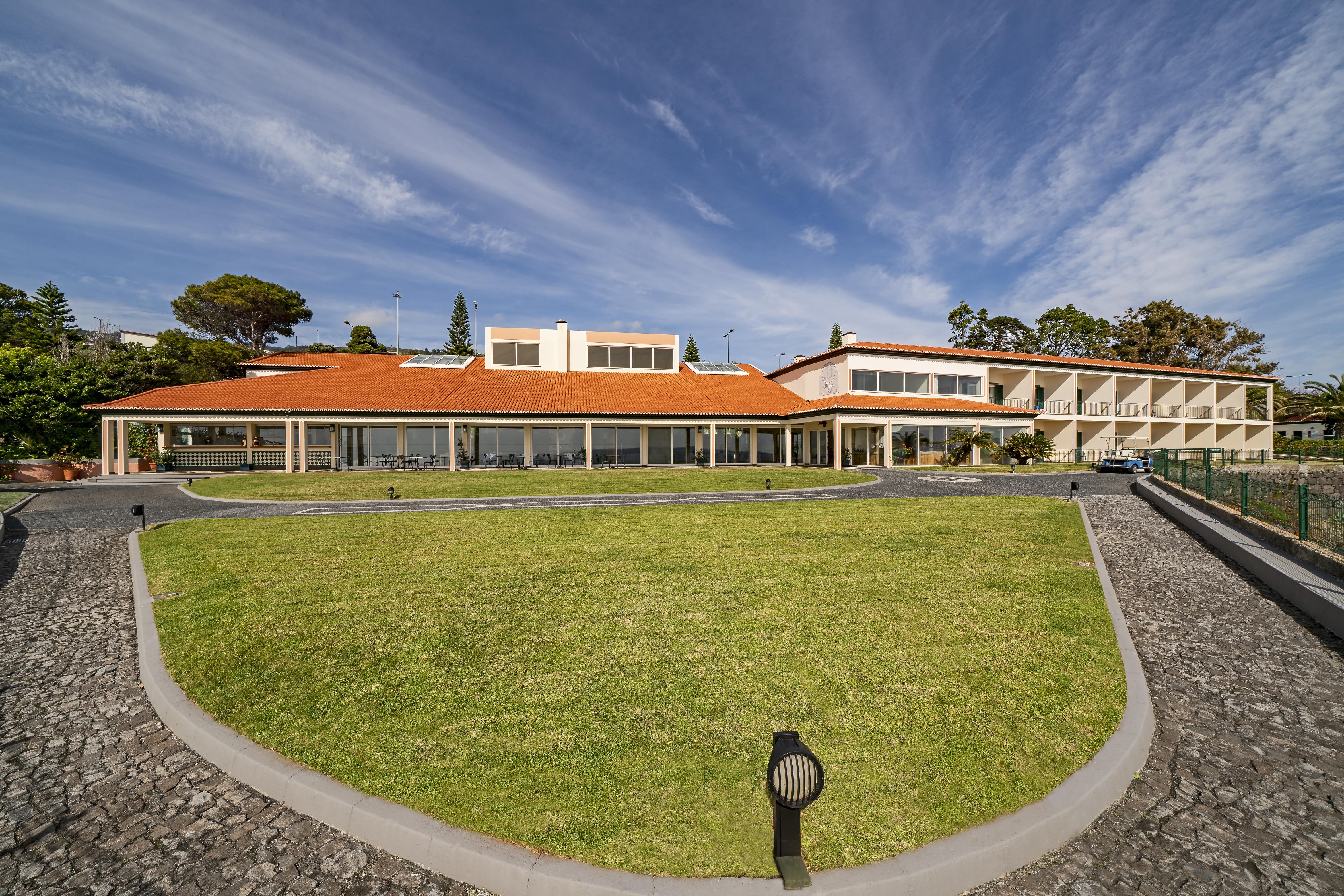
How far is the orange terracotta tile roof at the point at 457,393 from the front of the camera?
93.8 feet

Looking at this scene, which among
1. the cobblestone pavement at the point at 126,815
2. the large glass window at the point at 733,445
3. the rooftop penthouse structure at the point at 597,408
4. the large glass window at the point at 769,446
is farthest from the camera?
the large glass window at the point at 769,446

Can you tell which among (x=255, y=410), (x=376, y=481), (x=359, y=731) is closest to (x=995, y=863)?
(x=359, y=731)

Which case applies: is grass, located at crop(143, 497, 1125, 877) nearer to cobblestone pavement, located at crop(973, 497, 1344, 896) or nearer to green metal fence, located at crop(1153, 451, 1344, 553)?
cobblestone pavement, located at crop(973, 497, 1344, 896)

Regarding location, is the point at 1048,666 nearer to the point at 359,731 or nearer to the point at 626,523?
the point at 359,731

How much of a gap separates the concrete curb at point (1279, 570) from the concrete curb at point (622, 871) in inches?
217

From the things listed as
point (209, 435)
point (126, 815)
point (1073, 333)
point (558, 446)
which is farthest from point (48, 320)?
point (1073, 333)

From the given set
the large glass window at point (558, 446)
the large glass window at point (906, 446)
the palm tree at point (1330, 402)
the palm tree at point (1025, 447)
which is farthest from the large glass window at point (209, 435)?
the palm tree at point (1330, 402)

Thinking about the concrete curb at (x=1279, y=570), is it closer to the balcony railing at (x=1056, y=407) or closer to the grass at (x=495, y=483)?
the grass at (x=495, y=483)

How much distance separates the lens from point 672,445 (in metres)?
35.4

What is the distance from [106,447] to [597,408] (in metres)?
24.3

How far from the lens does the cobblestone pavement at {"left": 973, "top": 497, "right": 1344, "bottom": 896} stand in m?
3.32

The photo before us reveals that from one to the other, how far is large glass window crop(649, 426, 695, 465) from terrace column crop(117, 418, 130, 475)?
27343 millimetres

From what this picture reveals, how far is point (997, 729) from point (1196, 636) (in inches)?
195

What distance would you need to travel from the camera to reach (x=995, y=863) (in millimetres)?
3293
